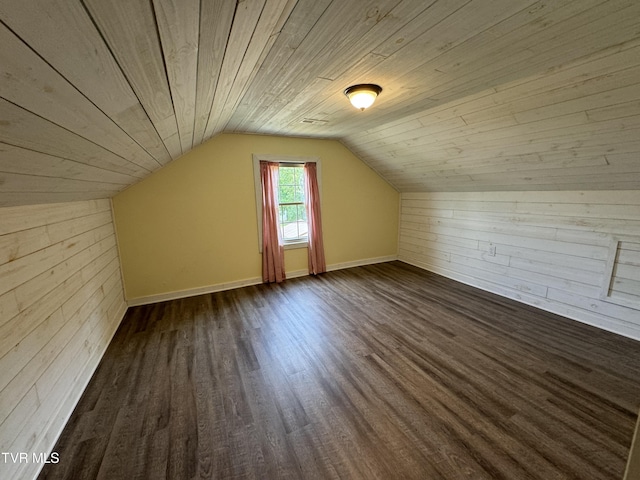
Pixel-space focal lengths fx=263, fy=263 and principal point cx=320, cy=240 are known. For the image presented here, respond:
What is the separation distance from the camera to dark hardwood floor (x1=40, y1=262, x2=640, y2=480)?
1392 millimetres

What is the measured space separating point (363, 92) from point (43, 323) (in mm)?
2532

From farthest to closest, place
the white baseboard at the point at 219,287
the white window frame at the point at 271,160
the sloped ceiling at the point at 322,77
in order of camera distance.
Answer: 1. the white window frame at the point at 271,160
2. the white baseboard at the point at 219,287
3. the sloped ceiling at the point at 322,77

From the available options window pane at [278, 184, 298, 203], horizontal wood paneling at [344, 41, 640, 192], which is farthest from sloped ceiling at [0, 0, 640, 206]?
window pane at [278, 184, 298, 203]

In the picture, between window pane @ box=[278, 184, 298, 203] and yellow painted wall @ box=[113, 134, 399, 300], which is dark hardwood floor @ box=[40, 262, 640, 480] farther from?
window pane @ box=[278, 184, 298, 203]

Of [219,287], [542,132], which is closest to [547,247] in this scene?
[542,132]

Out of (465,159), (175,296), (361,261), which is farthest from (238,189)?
(465,159)

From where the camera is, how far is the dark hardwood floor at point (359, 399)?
139 cm

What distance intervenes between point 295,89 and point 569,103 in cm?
198

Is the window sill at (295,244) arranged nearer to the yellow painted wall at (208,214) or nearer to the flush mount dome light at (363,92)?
the yellow painted wall at (208,214)

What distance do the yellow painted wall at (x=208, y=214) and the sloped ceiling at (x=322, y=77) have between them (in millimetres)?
964

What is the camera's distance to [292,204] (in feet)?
14.0

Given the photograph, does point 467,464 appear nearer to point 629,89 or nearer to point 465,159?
point 629,89

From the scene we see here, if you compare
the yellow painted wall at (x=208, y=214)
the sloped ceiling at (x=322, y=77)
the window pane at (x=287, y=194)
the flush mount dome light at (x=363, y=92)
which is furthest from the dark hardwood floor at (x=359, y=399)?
the flush mount dome light at (x=363, y=92)

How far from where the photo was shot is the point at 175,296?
3561mm
